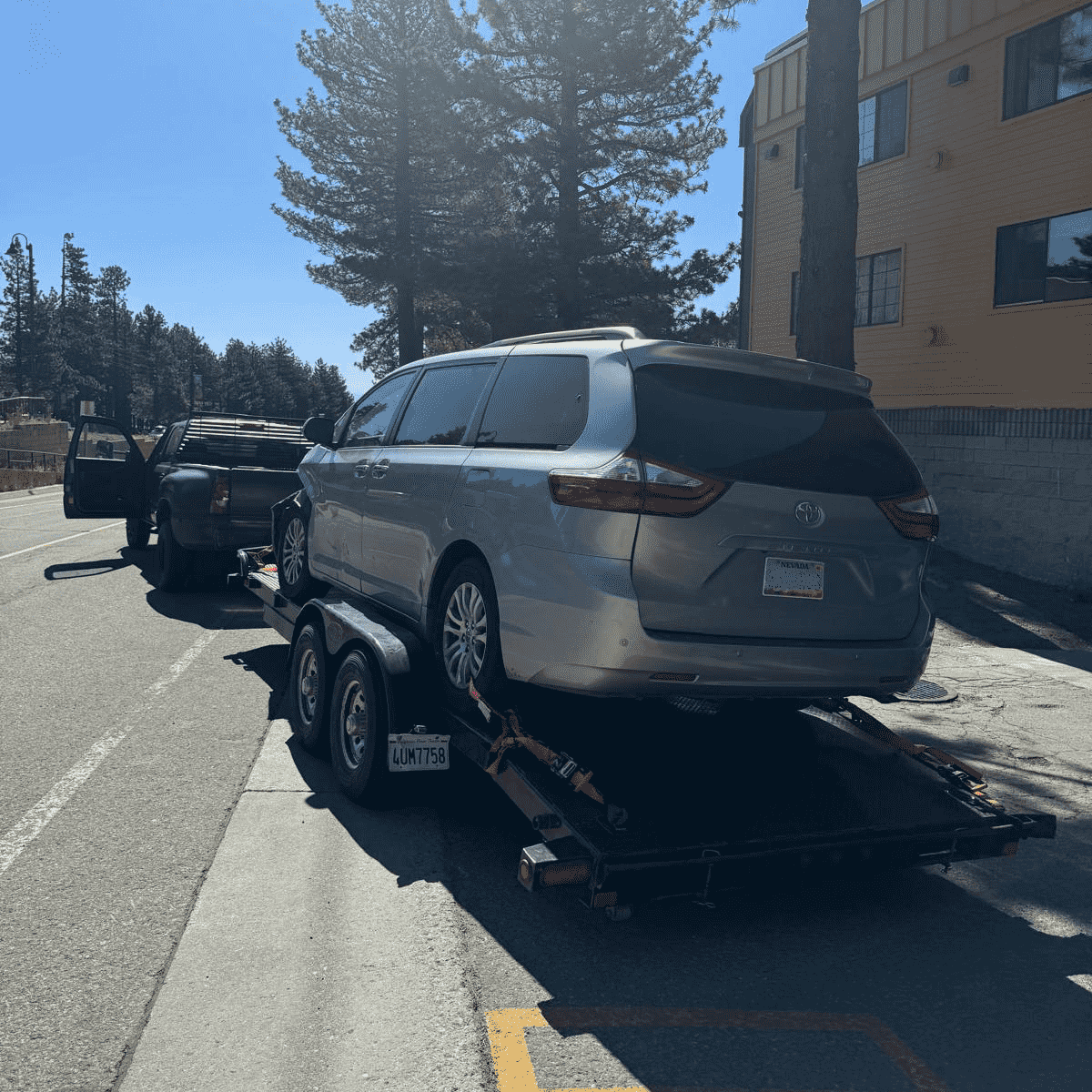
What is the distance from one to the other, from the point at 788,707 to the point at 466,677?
1494 mm

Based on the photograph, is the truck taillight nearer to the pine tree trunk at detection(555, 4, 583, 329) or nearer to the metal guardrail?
the pine tree trunk at detection(555, 4, 583, 329)

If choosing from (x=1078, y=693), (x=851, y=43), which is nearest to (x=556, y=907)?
(x=1078, y=693)

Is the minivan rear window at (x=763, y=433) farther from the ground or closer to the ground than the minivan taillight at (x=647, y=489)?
farther from the ground

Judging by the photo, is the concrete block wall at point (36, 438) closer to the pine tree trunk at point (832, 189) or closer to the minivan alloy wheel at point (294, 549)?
the minivan alloy wheel at point (294, 549)

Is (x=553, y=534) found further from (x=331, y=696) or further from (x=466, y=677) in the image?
(x=331, y=696)

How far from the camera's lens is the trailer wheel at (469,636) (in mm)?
4754

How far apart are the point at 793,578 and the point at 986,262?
14.7 metres

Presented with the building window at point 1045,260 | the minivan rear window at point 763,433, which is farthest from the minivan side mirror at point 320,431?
the building window at point 1045,260

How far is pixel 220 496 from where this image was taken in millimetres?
11445

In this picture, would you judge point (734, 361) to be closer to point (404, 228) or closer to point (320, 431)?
point (320, 431)

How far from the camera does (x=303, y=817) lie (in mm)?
5270

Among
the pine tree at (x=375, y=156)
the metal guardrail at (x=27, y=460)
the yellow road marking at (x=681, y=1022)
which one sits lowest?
the metal guardrail at (x=27, y=460)

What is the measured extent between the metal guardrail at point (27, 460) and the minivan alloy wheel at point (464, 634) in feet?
141

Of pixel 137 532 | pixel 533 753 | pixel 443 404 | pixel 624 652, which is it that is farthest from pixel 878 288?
pixel 533 753
